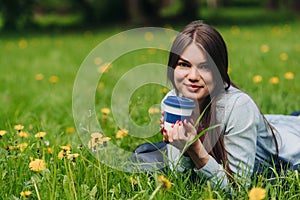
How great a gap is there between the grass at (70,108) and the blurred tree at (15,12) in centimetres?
306

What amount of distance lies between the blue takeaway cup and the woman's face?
23 cm

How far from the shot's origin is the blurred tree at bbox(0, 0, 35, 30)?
38.9ft

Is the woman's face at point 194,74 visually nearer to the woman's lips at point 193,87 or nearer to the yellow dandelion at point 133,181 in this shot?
the woman's lips at point 193,87

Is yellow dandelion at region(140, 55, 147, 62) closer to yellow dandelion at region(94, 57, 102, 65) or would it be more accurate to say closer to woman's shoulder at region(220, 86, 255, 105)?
yellow dandelion at region(94, 57, 102, 65)

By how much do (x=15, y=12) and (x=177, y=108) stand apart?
1100cm

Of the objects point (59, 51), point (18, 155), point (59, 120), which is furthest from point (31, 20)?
point (18, 155)

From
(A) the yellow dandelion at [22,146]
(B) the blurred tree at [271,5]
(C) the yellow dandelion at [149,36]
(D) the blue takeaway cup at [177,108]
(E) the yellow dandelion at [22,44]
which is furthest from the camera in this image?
(B) the blurred tree at [271,5]

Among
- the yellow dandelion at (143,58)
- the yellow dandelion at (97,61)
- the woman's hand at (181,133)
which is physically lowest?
the yellow dandelion at (143,58)

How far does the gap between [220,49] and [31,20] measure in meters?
11.3

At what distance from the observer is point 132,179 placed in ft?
6.13

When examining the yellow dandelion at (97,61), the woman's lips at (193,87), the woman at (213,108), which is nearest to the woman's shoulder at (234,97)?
the woman at (213,108)

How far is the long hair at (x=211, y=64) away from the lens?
1889mm

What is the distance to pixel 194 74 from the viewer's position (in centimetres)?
188

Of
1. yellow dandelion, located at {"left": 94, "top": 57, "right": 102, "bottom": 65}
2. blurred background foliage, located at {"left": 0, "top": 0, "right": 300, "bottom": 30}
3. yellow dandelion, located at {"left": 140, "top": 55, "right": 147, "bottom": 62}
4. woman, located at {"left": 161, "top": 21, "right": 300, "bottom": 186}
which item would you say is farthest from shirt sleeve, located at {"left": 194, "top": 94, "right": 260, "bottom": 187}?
blurred background foliage, located at {"left": 0, "top": 0, "right": 300, "bottom": 30}
